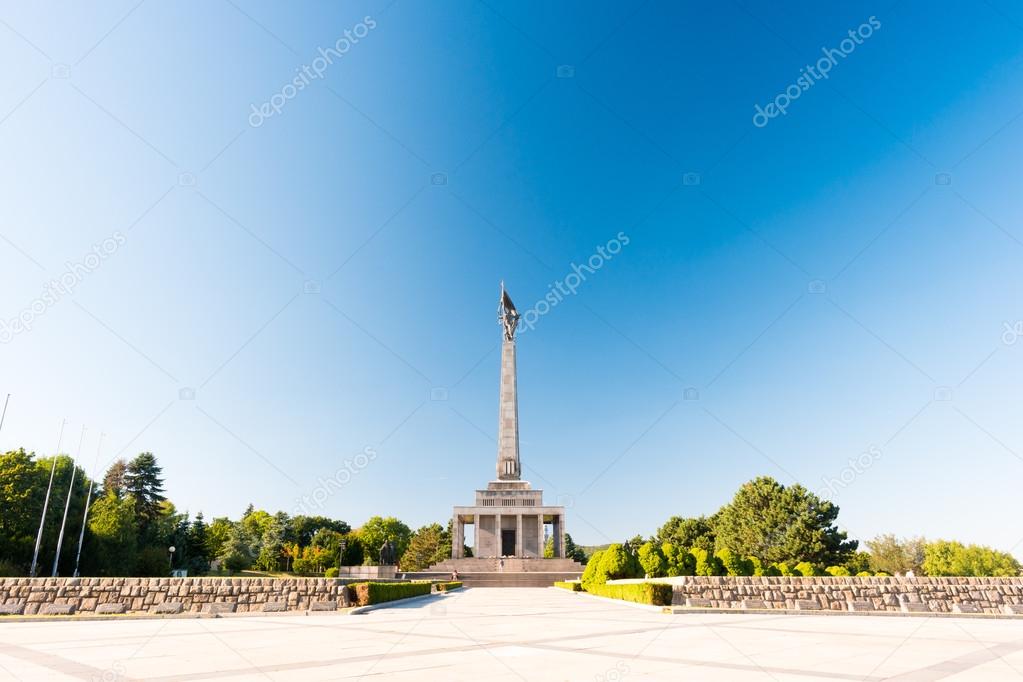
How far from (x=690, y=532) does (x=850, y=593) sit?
159 ft

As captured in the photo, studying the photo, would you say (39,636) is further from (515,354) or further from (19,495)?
(515,354)

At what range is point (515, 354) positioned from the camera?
5406cm

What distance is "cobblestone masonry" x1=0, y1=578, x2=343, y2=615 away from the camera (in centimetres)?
1600

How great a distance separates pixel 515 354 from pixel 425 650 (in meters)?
45.5

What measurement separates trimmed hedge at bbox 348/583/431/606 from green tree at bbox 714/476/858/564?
1331 inches

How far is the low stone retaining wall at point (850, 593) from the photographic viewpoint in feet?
58.2

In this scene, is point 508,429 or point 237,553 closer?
point 508,429

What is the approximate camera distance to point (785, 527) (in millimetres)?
44719

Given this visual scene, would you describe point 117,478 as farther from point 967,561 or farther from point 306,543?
point 967,561

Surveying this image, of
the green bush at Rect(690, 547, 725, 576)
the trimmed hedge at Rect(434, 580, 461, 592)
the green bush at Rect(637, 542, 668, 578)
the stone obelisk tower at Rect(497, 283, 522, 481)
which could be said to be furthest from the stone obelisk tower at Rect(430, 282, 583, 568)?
the green bush at Rect(690, 547, 725, 576)

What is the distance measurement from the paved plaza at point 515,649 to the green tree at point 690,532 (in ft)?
160

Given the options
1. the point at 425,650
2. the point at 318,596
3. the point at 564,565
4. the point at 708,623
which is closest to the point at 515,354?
the point at 564,565

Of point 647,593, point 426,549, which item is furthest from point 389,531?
point 647,593

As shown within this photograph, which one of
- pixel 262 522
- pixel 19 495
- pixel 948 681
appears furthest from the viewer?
pixel 262 522
